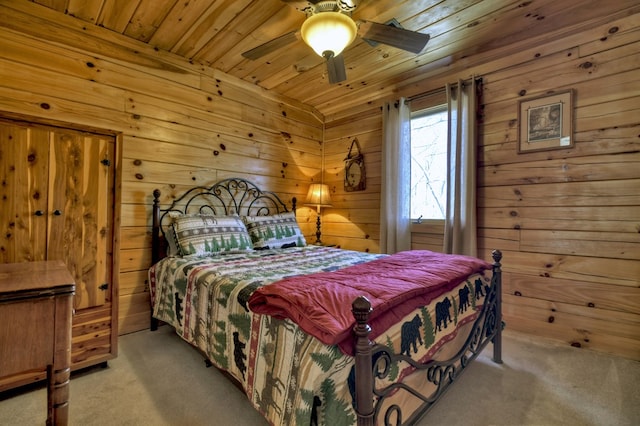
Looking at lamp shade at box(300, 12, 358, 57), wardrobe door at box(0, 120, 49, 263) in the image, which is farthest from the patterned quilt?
lamp shade at box(300, 12, 358, 57)

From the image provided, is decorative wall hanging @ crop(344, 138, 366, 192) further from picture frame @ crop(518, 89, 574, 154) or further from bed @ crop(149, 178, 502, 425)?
picture frame @ crop(518, 89, 574, 154)

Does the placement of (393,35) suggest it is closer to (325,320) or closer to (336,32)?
(336,32)

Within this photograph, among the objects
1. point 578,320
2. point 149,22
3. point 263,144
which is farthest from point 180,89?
point 578,320

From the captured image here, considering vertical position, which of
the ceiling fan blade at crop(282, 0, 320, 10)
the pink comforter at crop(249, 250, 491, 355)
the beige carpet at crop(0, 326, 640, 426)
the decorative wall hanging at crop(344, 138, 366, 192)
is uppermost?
the ceiling fan blade at crop(282, 0, 320, 10)

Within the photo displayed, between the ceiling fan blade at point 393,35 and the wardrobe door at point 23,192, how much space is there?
2029 millimetres

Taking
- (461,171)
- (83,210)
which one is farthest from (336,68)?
(83,210)

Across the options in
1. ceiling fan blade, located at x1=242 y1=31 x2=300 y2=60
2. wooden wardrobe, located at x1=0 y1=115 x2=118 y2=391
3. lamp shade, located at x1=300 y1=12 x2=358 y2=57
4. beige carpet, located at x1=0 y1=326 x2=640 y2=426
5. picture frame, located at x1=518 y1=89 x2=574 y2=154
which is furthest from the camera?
picture frame, located at x1=518 y1=89 x2=574 y2=154

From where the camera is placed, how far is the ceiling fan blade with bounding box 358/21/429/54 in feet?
5.73

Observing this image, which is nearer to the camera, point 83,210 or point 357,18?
point 83,210

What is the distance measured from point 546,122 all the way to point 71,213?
11.6ft

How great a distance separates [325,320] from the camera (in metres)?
0.96

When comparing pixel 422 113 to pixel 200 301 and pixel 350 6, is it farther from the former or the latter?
pixel 200 301

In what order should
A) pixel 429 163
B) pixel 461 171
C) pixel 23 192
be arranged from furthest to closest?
pixel 429 163
pixel 461 171
pixel 23 192

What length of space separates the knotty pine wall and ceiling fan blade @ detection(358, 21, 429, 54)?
1.26 metres
